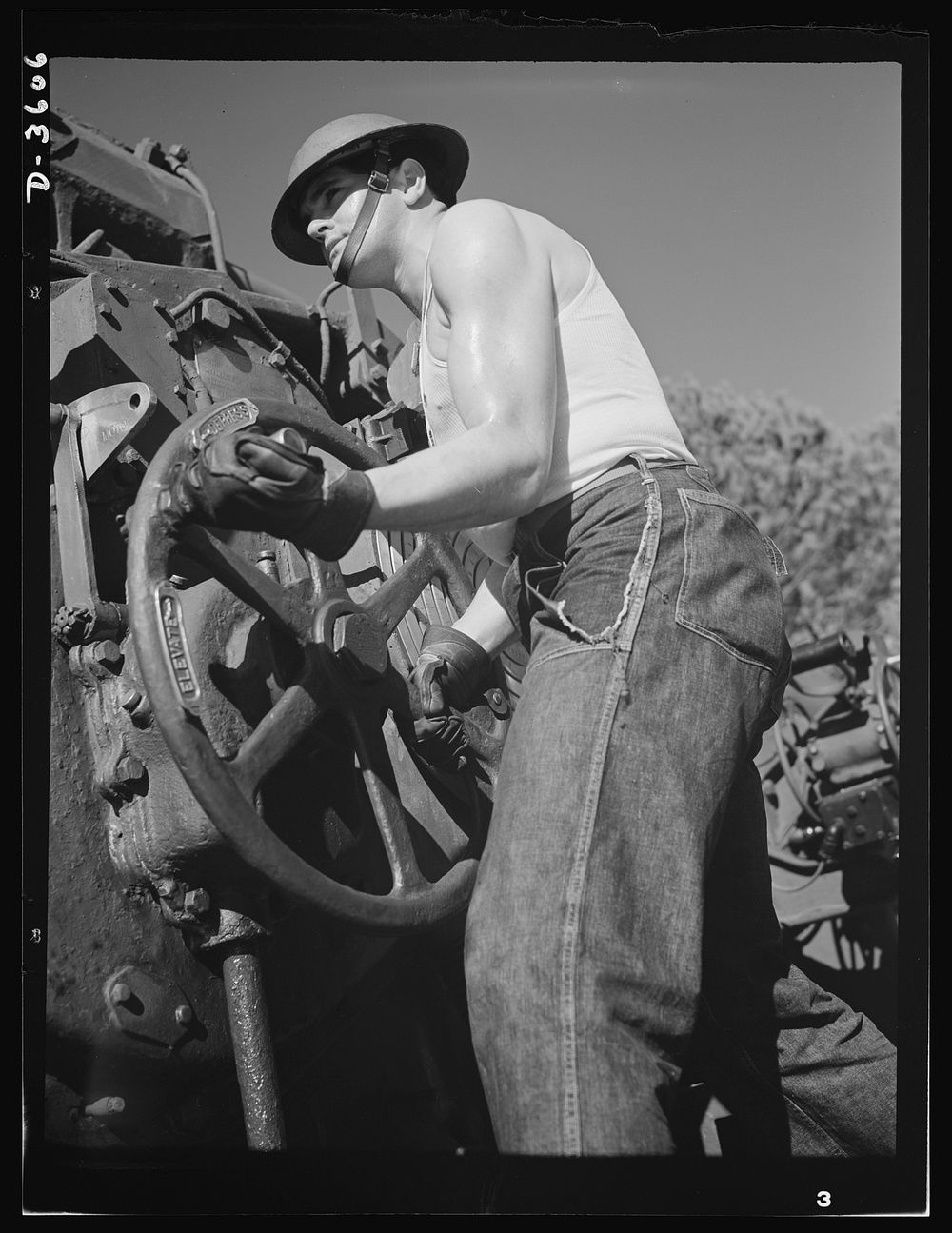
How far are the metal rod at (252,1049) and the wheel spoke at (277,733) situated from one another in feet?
1.19

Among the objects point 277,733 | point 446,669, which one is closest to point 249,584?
point 277,733

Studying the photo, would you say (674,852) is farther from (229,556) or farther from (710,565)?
(229,556)

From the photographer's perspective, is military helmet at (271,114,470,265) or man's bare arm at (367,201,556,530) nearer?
man's bare arm at (367,201,556,530)

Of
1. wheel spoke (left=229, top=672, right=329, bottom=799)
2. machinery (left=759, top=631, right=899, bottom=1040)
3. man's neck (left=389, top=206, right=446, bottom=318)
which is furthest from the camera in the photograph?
machinery (left=759, top=631, right=899, bottom=1040)

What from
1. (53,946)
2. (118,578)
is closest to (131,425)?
(118,578)

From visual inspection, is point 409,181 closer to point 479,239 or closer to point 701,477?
point 479,239

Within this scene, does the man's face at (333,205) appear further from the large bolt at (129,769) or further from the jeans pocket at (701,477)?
the large bolt at (129,769)

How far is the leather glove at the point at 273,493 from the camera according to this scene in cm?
178

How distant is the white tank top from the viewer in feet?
7.23

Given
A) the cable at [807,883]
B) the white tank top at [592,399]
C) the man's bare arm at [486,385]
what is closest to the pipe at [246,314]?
the white tank top at [592,399]

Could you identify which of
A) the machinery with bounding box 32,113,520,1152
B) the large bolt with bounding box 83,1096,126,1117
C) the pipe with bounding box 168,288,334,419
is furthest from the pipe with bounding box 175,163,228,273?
the large bolt with bounding box 83,1096,126,1117

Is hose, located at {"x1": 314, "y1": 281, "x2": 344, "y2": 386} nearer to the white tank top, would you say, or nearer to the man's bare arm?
the white tank top

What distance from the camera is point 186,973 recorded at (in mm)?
2129

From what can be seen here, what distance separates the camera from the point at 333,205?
2494 mm
